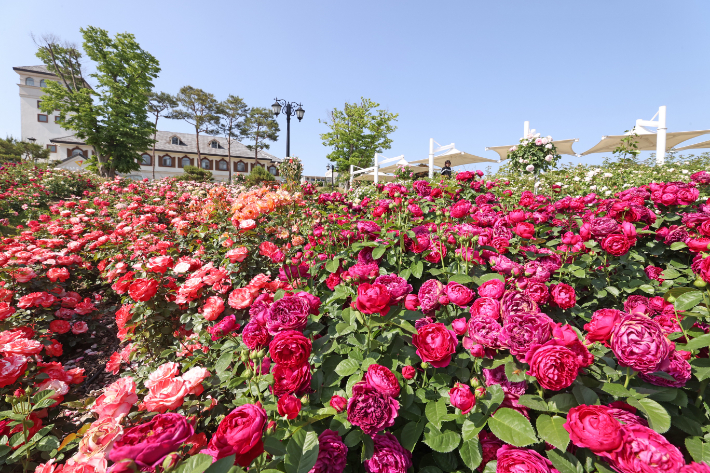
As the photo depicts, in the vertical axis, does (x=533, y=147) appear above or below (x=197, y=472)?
above

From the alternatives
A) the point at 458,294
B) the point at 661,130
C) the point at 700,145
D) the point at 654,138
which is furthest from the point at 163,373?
the point at 700,145

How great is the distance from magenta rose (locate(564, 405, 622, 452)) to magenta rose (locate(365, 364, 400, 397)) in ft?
1.40

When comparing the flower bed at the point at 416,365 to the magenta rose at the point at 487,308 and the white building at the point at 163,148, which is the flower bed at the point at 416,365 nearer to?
the magenta rose at the point at 487,308

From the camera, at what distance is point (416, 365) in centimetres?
126

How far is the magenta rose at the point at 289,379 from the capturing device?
0.88 m

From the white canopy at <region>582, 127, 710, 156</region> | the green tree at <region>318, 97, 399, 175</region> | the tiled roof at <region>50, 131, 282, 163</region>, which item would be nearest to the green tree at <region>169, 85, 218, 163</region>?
the tiled roof at <region>50, 131, 282, 163</region>

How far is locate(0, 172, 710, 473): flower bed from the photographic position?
73 centimetres

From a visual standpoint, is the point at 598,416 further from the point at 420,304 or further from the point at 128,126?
the point at 128,126

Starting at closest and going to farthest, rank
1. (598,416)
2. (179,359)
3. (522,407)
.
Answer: (598,416) < (522,407) < (179,359)

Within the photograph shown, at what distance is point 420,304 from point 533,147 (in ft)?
19.7

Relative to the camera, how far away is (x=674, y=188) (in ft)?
6.84

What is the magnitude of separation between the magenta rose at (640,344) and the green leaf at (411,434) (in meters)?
0.60

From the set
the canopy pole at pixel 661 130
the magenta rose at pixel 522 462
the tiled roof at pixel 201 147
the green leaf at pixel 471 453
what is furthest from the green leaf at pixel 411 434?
the tiled roof at pixel 201 147

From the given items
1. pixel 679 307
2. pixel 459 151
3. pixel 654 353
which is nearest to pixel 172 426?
pixel 654 353
